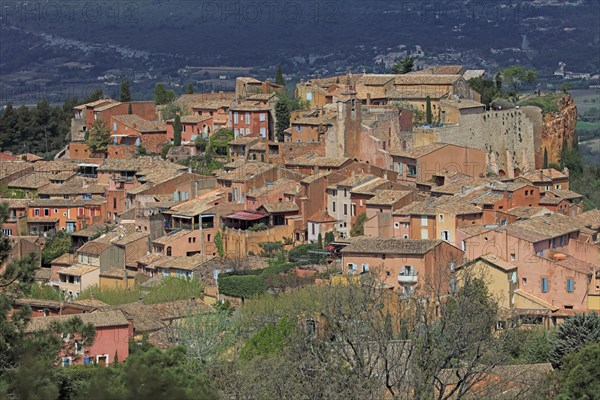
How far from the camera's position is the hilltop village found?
1496 inches

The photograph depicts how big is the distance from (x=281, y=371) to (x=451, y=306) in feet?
15.0

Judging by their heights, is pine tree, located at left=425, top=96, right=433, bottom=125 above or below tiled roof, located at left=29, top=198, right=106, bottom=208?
above

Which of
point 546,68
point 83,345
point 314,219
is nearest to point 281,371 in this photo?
point 83,345

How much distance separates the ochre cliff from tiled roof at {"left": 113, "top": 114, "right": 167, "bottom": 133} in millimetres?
→ 11822

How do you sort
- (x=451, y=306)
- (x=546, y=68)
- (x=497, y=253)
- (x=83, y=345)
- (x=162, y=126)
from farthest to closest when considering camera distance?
1. (x=546, y=68)
2. (x=162, y=126)
3. (x=497, y=253)
4. (x=451, y=306)
5. (x=83, y=345)

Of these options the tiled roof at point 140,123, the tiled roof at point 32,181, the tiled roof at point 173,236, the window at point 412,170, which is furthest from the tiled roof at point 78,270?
the tiled roof at point 140,123

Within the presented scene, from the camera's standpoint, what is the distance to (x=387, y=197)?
41.7m

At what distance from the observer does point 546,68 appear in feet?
438

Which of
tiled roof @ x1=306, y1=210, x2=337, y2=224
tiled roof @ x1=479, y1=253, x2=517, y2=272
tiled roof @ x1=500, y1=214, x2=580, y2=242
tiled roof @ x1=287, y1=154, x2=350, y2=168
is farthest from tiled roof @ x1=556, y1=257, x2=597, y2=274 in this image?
tiled roof @ x1=287, y1=154, x2=350, y2=168

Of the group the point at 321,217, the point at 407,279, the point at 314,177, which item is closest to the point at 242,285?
the point at 407,279

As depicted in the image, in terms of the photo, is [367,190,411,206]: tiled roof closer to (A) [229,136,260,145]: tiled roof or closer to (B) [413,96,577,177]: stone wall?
(B) [413,96,577,177]: stone wall

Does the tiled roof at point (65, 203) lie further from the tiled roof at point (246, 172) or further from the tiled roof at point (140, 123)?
the tiled roof at point (140, 123)

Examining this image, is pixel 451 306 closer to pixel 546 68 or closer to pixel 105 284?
pixel 105 284

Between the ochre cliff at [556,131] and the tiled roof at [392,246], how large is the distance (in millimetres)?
10866
